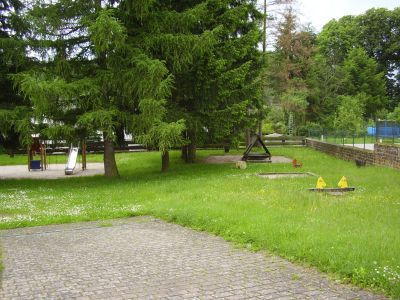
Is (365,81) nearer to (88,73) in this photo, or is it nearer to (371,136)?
(371,136)

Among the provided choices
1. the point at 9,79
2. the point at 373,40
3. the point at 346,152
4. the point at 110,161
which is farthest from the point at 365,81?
the point at 9,79

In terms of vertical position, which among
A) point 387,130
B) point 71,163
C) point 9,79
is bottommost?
point 71,163

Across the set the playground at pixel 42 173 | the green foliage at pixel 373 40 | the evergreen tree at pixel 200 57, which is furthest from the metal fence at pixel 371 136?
the green foliage at pixel 373 40

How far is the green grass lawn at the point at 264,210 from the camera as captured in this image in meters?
6.73

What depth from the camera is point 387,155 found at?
805 inches

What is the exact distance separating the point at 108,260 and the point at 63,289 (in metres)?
1.39

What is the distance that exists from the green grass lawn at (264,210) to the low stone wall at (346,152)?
8.61ft

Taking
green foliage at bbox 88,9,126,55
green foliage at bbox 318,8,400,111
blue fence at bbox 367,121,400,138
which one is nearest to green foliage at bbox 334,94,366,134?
blue fence at bbox 367,121,400,138

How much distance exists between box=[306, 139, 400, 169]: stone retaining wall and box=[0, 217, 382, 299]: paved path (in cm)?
1331

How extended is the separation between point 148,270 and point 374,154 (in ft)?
57.6

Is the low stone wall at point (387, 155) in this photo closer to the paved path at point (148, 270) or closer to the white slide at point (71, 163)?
the paved path at point (148, 270)

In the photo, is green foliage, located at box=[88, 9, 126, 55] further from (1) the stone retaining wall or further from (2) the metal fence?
(2) the metal fence

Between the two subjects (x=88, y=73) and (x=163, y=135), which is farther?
(x=88, y=73)

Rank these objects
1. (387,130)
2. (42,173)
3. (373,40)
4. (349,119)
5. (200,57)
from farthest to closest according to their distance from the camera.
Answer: (373,40)
(349,119)
(42,173)
(387,130)
(200,57)
